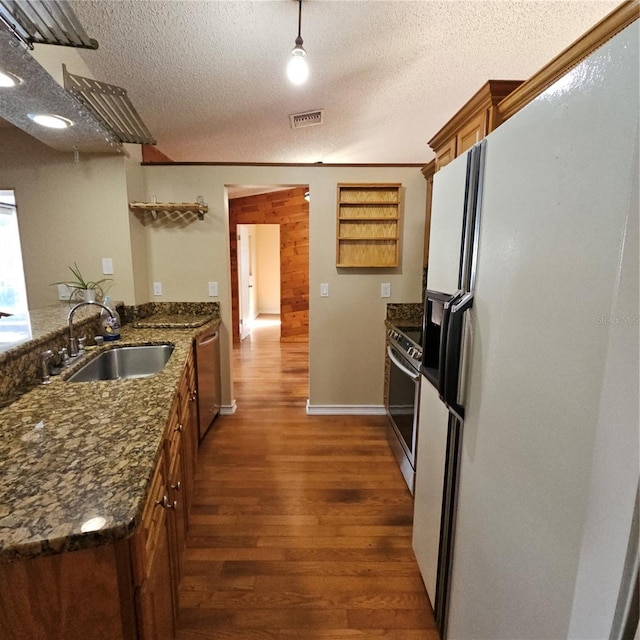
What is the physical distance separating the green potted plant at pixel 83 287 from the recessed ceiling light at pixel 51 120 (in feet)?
3.32

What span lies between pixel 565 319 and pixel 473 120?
4.77 ft

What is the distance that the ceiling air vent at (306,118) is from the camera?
2473 millimetres

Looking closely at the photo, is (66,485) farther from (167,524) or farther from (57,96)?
(57,96)

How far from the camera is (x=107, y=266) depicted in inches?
101

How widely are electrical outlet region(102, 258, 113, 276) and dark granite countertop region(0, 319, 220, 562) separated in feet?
4.76

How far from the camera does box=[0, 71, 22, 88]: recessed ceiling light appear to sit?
4.67 ft

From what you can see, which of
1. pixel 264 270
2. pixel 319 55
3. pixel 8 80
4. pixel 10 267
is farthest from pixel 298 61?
pixel 264 270

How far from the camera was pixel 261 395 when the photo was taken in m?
3.56

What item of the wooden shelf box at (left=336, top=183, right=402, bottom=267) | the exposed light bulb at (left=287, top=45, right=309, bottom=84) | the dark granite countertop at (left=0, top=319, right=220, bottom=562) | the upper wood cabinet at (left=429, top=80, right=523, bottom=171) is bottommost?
the dark granite countertop at (left=0, top=319, right=220, bottom=562)

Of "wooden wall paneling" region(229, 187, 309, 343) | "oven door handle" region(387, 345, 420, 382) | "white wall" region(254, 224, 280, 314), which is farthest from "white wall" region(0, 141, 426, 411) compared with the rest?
"white wall" region(254, 224, 280, 314)

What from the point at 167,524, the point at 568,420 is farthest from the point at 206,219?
the point at 568,420

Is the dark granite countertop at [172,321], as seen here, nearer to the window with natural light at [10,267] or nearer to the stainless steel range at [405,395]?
the stainless steel range at [405,395]

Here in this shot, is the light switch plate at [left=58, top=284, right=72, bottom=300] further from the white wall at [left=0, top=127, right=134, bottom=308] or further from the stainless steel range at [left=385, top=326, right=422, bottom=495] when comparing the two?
the stainless steel range at [left=385, top=326, right=422, bottom=495]

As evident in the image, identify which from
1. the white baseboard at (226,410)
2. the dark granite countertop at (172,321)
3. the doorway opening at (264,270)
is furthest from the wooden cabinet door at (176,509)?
the doorway opening at (264,270)
